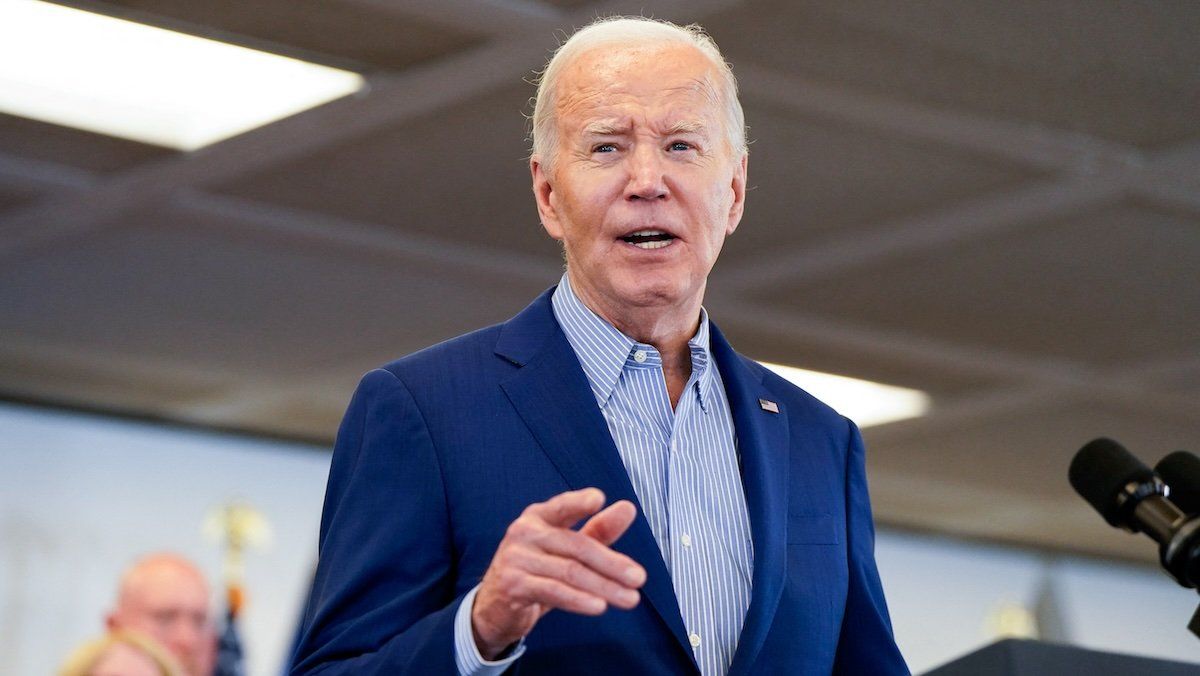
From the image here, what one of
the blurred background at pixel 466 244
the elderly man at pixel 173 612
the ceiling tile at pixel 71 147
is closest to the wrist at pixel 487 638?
the blurred background at pixel 466 244

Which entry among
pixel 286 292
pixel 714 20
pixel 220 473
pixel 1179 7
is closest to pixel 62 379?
pixel 220 473

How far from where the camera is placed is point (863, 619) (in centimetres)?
160

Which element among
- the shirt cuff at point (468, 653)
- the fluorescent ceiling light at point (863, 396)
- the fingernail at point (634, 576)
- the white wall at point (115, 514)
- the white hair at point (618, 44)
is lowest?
the shirt cuff at point (468, 653)

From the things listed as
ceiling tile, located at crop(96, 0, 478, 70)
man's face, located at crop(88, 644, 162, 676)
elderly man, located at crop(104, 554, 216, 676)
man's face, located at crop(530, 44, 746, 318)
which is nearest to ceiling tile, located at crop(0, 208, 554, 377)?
elderly man, located at crop(104, 554, 216, 676)

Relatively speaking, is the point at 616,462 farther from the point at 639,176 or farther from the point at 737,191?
the point at 737,191

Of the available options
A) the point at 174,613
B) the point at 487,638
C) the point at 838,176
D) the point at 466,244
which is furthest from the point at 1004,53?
the point at 174,613

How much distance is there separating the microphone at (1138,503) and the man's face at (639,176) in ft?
1.39

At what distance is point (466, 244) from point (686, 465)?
3.38 metres

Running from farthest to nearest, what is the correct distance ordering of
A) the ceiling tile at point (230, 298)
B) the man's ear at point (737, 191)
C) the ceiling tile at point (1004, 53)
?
1. the ceiling tile at point (230, 298)
2. the ceiling tile at point (1004, 53)
3. the man's ear at point (737, 191)

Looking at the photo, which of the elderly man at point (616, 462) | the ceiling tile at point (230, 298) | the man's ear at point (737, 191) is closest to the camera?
the elderly man at point (616, 462)

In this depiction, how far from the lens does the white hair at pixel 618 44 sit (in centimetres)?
168

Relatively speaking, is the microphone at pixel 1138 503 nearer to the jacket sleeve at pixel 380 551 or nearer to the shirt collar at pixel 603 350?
the shirt collar at pixel 603 350

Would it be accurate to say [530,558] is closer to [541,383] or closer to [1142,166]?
[541,383]

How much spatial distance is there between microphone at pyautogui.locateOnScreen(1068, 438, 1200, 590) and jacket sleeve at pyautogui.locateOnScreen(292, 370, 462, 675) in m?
0.61
